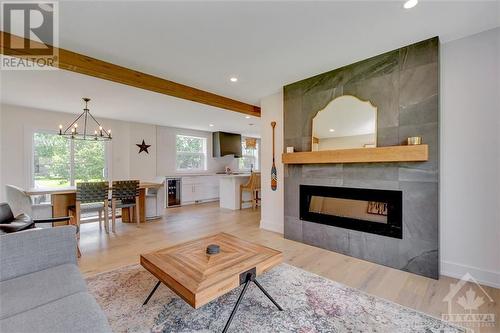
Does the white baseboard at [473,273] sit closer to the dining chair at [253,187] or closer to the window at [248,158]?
the dining chair at [253,187]

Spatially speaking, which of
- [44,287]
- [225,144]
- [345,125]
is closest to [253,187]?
[225,144]

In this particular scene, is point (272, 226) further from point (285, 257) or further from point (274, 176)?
point (285, 257)

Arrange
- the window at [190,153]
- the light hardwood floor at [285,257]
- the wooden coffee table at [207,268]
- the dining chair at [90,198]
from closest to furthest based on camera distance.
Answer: the wooden coffee table at [207,268] < the light hardwood floor at [285,257] < the dining chair at [90,198] < the window at [190,153]

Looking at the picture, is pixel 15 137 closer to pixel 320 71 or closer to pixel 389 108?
pixel 320 71

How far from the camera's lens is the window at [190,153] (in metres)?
7.15

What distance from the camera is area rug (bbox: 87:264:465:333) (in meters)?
1.58

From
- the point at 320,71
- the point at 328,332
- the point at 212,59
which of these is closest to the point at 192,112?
the point at 212,59

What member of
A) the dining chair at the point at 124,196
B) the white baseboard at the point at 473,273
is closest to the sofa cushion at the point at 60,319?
the white baseboard at the point at 473,273

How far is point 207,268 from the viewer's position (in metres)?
1.56

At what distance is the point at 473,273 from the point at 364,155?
151cm

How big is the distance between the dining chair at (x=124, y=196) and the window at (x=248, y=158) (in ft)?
15.7

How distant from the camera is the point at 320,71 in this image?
3.10m

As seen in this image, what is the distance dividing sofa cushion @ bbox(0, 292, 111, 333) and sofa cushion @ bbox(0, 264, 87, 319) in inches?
3.1

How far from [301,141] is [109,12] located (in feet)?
8.72
